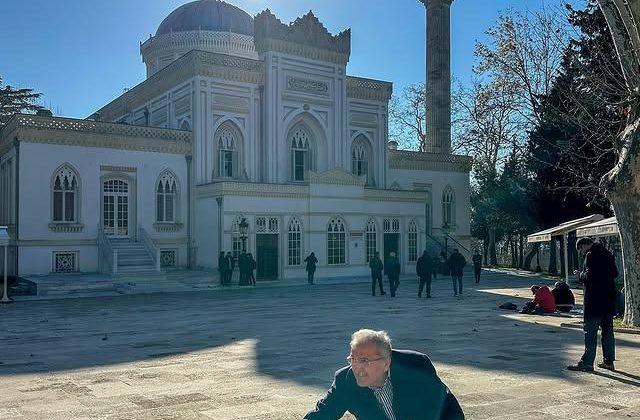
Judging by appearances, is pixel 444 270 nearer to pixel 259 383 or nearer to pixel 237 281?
pixel 237 281

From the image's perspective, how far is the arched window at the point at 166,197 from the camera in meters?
31.8

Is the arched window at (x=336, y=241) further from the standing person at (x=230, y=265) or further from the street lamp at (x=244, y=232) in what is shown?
the standing person at (x=230, y=265)

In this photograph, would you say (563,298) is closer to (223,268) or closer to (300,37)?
(223,268)

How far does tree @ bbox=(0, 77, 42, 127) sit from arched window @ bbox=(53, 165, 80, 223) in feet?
69.6

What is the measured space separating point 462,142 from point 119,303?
29.3 meters

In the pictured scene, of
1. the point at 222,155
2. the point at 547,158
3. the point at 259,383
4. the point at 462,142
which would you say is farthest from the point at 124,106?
the point at 259,383

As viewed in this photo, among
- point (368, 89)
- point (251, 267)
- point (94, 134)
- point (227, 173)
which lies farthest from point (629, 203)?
point (368, 89)

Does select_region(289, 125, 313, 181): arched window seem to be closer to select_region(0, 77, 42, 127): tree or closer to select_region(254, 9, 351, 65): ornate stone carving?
select_region(254, 9, 351, 65): ornate stone carving

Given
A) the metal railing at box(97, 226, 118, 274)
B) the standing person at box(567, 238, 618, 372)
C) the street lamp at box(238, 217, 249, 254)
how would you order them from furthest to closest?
the street lamp at box(238, 217, 249, 254), the metal railing at box(97, 226, 118, 274), the standing person at box(567, 238, 618, 372)

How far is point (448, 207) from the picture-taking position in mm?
43500

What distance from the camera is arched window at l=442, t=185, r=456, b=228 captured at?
43.2 meters

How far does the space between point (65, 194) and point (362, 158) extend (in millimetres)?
17052

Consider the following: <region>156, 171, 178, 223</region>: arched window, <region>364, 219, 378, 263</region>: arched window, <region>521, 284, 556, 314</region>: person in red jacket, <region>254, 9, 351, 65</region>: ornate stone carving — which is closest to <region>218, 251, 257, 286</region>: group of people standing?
<region>156, 171, 178, 223</region>: arched window

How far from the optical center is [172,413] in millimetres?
6973
